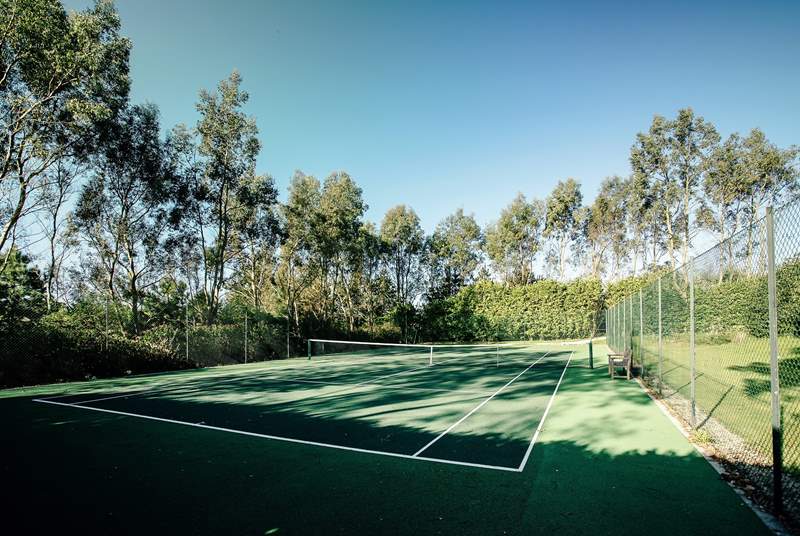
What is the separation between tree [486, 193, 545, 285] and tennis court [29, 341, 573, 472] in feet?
100

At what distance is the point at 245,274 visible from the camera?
1314 inches

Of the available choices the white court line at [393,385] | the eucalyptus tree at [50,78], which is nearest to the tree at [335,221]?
the eucalyptus tree at [50,78]

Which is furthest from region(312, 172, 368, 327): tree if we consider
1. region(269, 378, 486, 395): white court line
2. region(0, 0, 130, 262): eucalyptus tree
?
region(269, 378, 486, 395): white court line

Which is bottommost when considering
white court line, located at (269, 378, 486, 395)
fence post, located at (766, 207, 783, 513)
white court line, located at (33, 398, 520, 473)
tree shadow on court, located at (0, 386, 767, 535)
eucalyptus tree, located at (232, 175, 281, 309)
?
white court line, located at (269, 378, 486, 395)

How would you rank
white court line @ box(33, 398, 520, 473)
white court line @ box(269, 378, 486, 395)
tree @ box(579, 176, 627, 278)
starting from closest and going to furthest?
white court line @ box(33, 398, 520, 473)
white court line @ box(269, 378, 486, 395)
tree @ box(579, 176, 627, 278)

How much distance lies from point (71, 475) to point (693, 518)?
6642 mm

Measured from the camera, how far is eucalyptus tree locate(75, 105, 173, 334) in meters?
18.8

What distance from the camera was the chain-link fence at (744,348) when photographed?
3.72 metres

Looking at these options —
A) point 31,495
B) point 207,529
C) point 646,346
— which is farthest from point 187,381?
point 646,346

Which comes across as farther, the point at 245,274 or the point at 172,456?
the point at 245,274

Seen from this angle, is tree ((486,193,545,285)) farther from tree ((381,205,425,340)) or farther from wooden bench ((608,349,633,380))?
wooden bench ((608,349,633,380))

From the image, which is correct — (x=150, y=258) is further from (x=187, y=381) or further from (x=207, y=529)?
(x=207, y=529)

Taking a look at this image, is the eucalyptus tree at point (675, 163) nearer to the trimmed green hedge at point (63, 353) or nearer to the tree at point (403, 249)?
the tree at point (403, 249)

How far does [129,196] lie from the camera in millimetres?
19969
